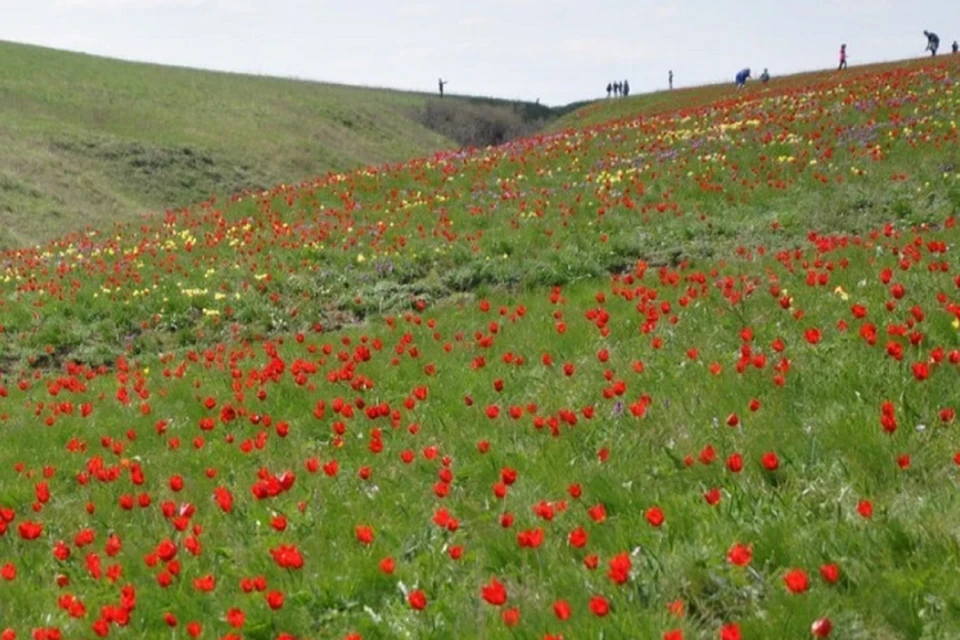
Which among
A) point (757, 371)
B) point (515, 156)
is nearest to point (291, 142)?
point (515, 156)

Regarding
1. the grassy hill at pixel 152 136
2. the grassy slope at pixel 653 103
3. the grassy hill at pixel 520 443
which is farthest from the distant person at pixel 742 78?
the grassy hill at pixel 520 443

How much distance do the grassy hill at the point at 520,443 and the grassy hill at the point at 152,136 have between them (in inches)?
849

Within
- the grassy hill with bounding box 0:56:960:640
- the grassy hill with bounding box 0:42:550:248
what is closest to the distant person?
the grassy hill with bounding box 0:42:550:248

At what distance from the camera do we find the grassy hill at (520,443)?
3678 millimetres

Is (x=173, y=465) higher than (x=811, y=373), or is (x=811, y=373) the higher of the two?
(x=811, y=373)

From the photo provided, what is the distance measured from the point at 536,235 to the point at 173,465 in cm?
1016

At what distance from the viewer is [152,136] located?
5075cm

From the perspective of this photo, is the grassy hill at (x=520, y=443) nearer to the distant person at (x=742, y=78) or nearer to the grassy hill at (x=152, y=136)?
the grassy hill at (x=152, y=136)

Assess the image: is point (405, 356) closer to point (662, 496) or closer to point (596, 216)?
point (662, 496)

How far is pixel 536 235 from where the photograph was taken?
1609cm

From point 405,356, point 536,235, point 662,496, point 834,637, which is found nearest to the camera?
point 834,637

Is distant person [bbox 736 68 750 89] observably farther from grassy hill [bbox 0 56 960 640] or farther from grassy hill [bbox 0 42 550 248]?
grassy hill [bbox 0 56 960 640]

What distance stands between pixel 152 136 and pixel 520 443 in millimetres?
49926

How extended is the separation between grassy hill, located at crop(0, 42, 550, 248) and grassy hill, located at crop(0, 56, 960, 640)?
2156 cm
